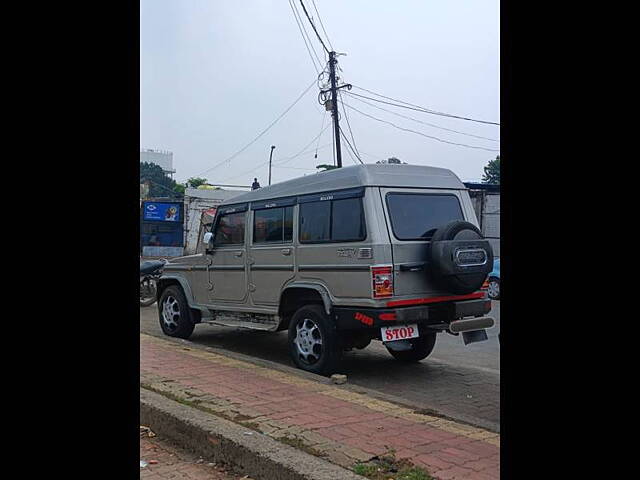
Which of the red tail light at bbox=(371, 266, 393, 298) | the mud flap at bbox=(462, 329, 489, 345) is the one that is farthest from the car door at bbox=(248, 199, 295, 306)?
the mud flap at bbox=(462, 329, 489, 345)

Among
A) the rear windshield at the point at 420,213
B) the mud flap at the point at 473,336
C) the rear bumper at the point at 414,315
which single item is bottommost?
the mud flap at the point at 473,336

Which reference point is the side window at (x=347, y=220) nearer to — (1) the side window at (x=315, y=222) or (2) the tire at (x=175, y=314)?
(1) the side window at (x=315, y=222)

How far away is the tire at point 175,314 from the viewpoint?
900cm

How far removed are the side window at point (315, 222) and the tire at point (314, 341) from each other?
782 millimetres

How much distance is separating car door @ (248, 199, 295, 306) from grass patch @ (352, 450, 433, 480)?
367 centimetres

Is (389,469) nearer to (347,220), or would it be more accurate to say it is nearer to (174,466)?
(174,466)

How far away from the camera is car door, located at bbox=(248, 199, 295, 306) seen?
24.4ft

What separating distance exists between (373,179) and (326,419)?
274 cm

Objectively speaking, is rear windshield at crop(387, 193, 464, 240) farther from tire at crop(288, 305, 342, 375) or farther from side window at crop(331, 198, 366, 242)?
tire at crop(288, 305, 342, 375)

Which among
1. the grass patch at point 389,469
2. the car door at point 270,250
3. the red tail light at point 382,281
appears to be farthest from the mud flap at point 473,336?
the grass patch at point 389,469
